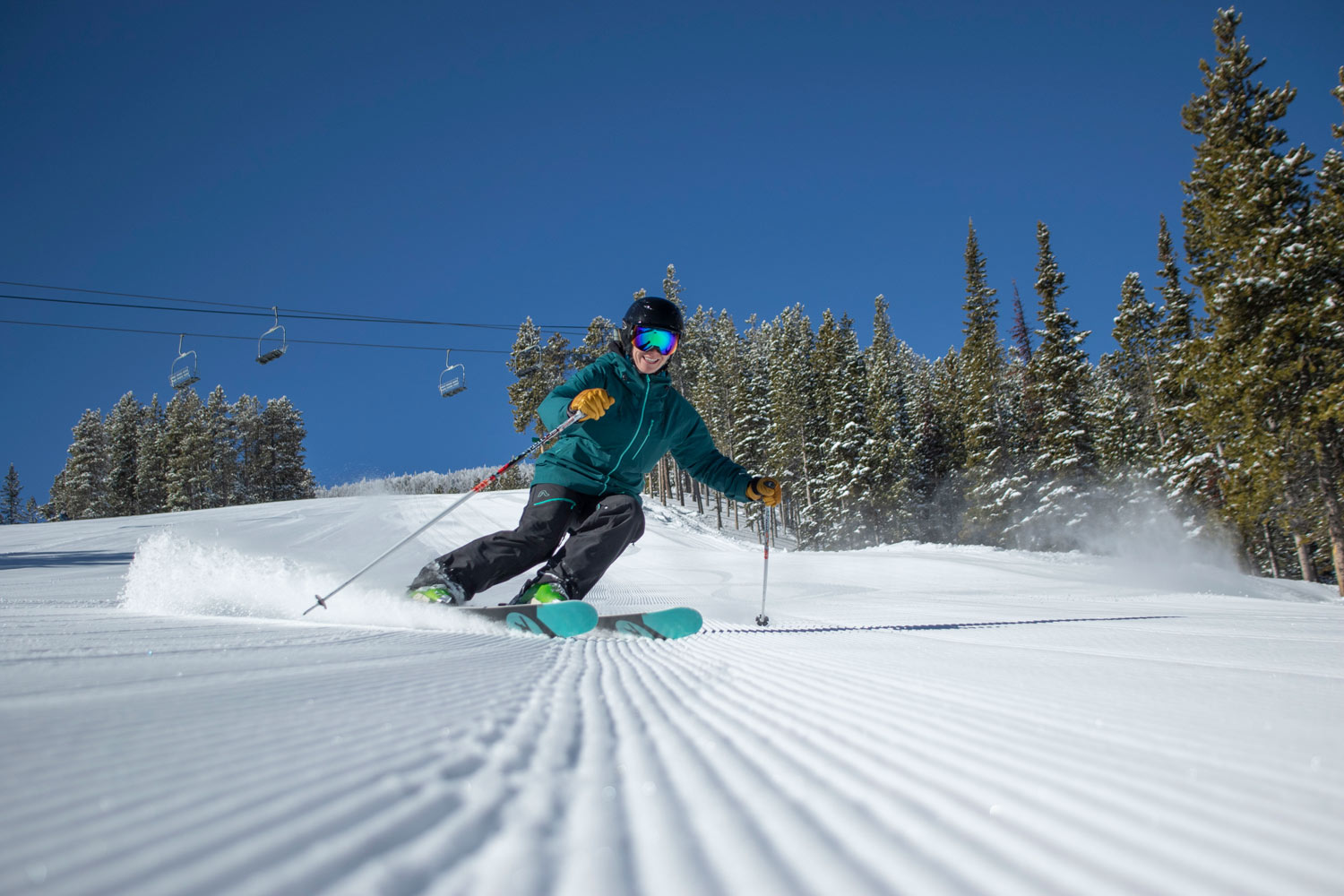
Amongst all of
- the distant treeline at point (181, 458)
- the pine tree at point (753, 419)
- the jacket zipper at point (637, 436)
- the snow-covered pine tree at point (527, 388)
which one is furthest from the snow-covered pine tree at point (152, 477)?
the jacket zipper at point (637, 436)

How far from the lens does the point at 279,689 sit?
3.90 ft

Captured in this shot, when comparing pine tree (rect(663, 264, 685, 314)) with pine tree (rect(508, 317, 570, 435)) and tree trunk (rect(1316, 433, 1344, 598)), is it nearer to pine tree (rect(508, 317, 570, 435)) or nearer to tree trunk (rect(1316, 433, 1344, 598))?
pine tree (rect(508, 317, 570, 435))

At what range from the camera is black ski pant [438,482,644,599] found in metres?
3.46

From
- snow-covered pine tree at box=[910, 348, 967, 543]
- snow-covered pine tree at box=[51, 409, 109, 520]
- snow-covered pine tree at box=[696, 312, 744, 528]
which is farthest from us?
snow-covered pine tree at box=[51, 409, 109, 520]

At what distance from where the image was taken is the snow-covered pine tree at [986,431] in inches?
1025

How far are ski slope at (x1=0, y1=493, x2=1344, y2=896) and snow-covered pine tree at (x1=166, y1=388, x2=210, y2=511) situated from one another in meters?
52.3

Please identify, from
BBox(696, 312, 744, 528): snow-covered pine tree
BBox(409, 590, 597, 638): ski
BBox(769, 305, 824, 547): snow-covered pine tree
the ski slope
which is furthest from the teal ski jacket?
BBox(696, 312, 744, 528): snow-covered pine tree

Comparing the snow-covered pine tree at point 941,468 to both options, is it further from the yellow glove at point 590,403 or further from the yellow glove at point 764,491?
the yellow glove at point 590,403

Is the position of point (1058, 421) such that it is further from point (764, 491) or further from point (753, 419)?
point (764, 491)

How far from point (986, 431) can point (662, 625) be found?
27502 mm

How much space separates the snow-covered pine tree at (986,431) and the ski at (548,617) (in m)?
26.6

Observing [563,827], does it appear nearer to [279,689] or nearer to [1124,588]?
[279,689]

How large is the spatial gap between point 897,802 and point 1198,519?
26458 mm

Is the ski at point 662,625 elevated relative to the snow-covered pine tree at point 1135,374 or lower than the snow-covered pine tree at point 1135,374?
lower
